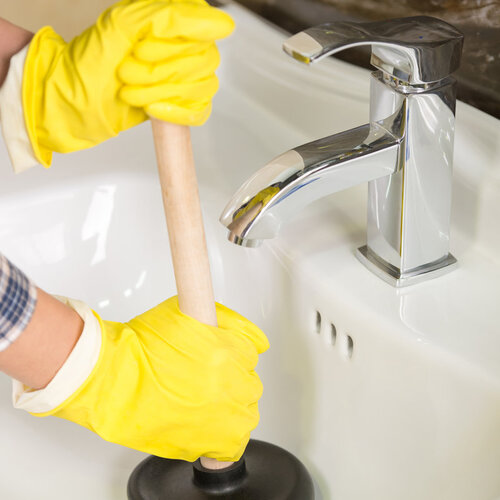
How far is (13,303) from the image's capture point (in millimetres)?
407

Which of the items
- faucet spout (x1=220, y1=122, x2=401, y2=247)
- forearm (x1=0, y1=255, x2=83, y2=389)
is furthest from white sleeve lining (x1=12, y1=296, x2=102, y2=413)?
faucet spout (x1=220, y1=122, x2=401, y2=247)

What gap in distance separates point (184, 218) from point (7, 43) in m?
0.14

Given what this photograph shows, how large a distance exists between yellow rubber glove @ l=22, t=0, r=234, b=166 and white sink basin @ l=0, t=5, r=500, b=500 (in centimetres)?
20

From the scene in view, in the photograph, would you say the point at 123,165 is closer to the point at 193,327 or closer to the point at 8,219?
the point at 8,219

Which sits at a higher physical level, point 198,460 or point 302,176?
point 302,176

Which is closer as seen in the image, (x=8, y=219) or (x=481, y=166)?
(x=481, y=166)

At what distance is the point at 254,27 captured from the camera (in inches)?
32.4

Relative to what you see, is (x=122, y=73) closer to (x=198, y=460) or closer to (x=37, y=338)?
(x=37, y=338)

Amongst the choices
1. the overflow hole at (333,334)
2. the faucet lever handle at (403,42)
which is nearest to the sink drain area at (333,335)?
the overflow hole at (333,334)

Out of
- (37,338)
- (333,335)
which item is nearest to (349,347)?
(333,335)

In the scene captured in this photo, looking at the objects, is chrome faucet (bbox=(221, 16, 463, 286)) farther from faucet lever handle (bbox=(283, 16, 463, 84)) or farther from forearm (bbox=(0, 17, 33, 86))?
forearm (bbox=(0, 17, 33, 86))

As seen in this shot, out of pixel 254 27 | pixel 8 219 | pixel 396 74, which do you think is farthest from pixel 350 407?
pixel 254 27

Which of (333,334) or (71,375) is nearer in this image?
(71,375)

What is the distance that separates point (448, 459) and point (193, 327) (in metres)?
Answer: 0.17
